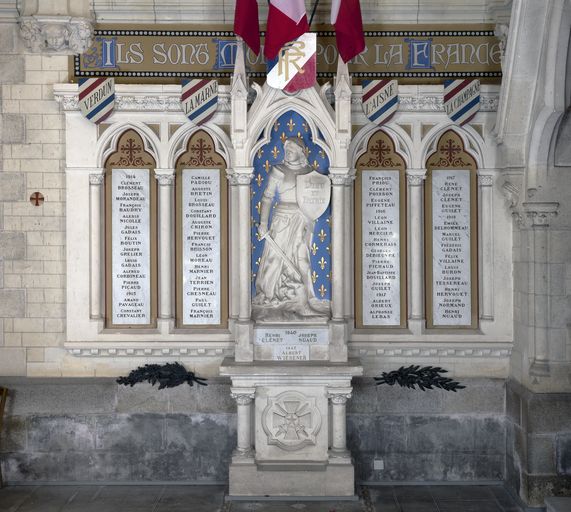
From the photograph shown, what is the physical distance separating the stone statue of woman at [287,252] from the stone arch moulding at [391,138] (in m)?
0.60

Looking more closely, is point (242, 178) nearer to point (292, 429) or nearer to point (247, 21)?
point (247, 21)

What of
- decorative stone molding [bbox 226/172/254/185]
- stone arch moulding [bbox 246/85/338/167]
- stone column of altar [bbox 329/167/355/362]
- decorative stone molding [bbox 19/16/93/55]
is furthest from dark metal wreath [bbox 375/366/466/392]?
decorative stone molding [bbox 19/16/93/55]

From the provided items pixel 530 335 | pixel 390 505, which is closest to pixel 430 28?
pixel 530 335

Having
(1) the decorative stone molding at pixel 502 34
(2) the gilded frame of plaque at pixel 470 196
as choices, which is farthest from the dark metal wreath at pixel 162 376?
(1) the decorative stone molding at pixel 502 34

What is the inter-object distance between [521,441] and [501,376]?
817mm

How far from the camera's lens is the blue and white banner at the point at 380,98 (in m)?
8.50

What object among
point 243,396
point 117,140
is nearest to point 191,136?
point 117,140

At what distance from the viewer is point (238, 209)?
8328 mm

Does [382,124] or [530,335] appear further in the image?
[382,124]

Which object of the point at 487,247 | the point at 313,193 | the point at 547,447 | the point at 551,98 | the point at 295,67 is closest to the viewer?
the point at 551,98

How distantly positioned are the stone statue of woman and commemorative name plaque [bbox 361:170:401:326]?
0.60 m

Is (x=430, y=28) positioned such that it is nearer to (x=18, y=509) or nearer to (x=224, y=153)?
(x=224, y=153)

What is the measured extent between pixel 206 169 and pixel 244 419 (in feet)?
8.28

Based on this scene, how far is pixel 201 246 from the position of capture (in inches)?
343
